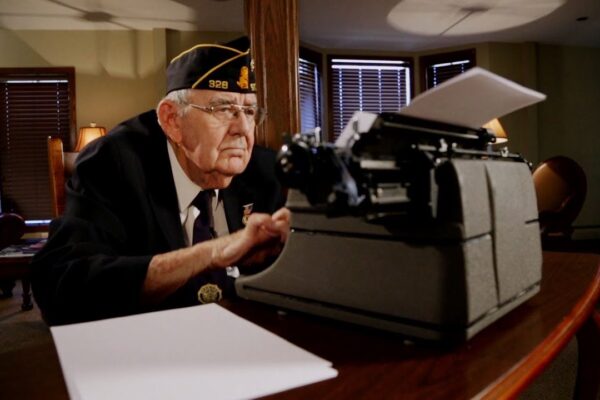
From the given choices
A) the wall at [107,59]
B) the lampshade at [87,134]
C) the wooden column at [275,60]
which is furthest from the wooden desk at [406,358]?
the wall at [107,59]

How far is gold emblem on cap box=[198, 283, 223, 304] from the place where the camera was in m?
1.12

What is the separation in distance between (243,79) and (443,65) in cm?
587

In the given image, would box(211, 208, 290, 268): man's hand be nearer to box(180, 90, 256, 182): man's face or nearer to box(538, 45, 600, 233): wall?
box(180, 90, 256, 182): man's face

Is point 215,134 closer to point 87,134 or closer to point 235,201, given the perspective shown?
point 235,201

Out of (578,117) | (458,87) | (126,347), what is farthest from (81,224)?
(578,117)

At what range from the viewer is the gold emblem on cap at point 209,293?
112cm

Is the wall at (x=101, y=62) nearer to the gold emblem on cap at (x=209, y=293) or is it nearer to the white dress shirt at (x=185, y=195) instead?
the white dress shirt at (x=185, y=195)

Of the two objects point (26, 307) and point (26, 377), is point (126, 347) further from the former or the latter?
point (26, 307)

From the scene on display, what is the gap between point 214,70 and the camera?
1154mm

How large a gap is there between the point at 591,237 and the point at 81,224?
730cm

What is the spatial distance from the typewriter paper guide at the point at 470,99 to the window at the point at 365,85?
572 cm

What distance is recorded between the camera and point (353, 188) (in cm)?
57

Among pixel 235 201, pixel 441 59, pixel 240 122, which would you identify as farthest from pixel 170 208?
pixel 441 59

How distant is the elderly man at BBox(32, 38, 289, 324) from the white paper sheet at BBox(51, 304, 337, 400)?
0.25 metres
